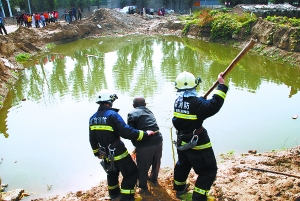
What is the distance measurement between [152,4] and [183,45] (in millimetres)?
29180

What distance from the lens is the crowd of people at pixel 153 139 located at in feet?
11.6

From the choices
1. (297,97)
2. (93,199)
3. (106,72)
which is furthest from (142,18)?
(93,199)

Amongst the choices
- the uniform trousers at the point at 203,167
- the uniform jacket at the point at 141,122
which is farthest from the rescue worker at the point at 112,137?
the uniform trousers at the point at 203,167

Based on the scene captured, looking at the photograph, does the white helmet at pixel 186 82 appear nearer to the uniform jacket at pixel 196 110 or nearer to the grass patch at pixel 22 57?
the uniform jacket at pixel 196 110

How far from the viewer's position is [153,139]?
4152 millimetres

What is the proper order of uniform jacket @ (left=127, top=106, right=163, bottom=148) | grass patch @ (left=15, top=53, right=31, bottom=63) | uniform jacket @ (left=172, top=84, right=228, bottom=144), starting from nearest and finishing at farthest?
uniform jacket @ (left=172, top=84, right=228, bottom=144)
uniform jacket @ (left=127, top=106, right=163, bottom=148)
grass patch @ (left=15, top=53, right=31, bottom=63)

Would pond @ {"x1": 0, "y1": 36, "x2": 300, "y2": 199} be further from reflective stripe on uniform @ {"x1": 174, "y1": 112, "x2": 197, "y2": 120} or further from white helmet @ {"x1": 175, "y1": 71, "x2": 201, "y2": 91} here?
white helmet @ {"x1": 175, "y1": 71, "x2": 201, "y2": 91}

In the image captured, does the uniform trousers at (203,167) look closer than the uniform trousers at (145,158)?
Yes

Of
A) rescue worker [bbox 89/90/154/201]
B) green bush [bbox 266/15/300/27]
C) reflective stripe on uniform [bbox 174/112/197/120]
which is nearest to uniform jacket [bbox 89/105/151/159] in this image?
rescue worker [bbox 89/90/154/201]

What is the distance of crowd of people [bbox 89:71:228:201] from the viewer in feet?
11.6

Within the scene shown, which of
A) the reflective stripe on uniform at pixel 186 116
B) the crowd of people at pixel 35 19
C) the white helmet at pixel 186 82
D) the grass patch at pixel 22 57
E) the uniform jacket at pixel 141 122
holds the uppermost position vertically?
the crowd of people at pixel 35 19

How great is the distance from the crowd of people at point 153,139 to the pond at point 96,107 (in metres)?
1.21

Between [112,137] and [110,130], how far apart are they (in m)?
0.12

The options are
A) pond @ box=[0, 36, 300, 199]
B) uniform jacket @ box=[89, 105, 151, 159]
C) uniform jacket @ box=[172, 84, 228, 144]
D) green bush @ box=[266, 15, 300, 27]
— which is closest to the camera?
uniform jacket @ box=[172, 84, 228, 144]
